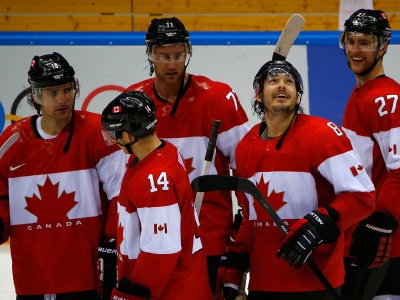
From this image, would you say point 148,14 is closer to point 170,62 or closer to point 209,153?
point 170,62

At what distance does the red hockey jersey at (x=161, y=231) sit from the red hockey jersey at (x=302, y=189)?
248mm

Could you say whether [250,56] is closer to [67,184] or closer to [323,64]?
[323,64]

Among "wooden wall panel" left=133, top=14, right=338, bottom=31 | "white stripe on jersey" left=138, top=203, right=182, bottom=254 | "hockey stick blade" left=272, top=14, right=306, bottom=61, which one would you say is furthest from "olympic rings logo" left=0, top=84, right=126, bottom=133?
"white stripe on jersey" left=138, top=203, right=182, bottom=254

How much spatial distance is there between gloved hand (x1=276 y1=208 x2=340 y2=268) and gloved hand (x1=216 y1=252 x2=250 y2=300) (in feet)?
0.84

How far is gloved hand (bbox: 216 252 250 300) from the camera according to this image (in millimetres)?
3010

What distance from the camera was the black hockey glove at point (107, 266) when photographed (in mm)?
3098

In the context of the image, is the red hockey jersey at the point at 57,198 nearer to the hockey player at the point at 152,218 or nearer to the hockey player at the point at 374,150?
the hockey player at the point at 152,218

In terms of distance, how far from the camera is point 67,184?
10.4 ft

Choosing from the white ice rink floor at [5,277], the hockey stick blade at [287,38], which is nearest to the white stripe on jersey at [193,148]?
the hockey stick blade at [287,38]

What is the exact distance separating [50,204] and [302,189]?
0.91 m

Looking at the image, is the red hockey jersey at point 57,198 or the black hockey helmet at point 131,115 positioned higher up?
the black hockey helmet at point 131,115

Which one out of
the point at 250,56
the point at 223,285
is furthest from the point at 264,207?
the point at 250,56

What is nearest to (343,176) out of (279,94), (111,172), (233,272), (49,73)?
(279,94)

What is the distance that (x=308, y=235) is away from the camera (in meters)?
2.74
